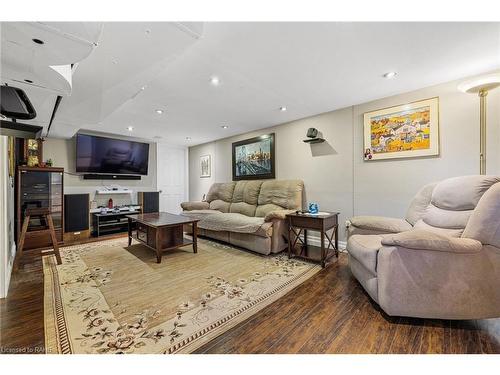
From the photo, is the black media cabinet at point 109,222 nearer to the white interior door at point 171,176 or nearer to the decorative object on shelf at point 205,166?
the white interior door at point 171,176

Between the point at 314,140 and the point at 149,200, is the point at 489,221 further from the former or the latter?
the point at 149,200

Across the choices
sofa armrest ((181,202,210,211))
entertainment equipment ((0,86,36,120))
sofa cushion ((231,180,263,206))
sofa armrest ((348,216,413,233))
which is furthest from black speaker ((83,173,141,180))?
sofa armrest ((348,216,413,233))

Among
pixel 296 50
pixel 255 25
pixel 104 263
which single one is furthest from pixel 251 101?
pixel 104 263

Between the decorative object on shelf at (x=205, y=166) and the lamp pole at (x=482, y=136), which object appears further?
the decorative object on shelf at (x=205, y=166)

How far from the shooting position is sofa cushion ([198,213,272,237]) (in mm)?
3045

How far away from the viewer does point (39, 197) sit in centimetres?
369

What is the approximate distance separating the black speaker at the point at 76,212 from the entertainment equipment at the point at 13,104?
11.7ft

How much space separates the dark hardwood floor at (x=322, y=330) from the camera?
4.40 feet

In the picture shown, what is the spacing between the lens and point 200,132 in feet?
15.6

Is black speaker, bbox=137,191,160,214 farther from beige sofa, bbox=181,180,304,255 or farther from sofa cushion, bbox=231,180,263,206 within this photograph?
sofa cushion, bbox=231,180,263,206

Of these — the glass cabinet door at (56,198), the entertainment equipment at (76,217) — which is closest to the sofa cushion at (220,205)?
the entertainment equipment at (76,217)

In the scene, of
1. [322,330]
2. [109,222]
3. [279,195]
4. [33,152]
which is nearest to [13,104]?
[322,330]

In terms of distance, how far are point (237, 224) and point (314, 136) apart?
1.83 m

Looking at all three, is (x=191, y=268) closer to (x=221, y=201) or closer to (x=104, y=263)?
(x=104, y=263)
